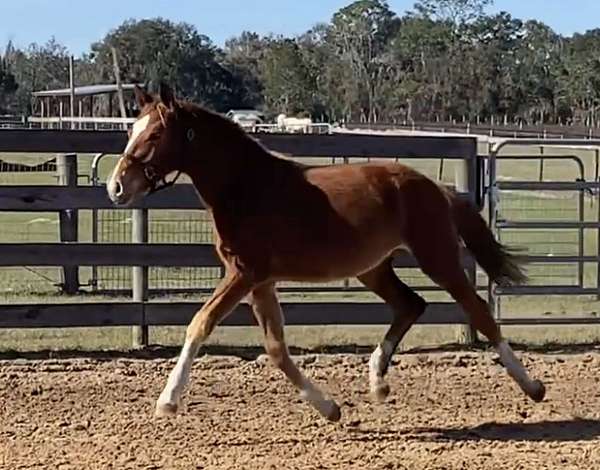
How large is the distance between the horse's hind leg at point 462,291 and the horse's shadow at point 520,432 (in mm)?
312

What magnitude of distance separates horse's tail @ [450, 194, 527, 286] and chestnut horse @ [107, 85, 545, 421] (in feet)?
0.73

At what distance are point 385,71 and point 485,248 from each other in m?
85.6

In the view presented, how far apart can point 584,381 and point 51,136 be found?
14.3ft

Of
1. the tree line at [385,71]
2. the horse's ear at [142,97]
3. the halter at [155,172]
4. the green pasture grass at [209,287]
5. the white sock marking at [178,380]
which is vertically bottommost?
the green pasture grass at [209,287]

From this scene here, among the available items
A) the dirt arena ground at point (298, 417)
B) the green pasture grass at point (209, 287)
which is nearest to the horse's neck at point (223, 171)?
the dirt arena ground at point (298, 417)

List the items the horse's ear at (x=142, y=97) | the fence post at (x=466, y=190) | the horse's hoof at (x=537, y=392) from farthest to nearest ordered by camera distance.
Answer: the fence post at (x=466, y=190) → the horse's hoof at (x=537, y=392) → the horse's ear at (x=142, y=97)

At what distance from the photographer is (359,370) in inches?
324

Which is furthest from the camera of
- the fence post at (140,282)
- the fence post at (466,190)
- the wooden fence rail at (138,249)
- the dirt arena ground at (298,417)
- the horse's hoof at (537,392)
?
the fence post at (466,190)

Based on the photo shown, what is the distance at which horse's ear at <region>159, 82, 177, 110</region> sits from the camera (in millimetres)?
6164

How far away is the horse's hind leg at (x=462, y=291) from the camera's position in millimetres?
6797

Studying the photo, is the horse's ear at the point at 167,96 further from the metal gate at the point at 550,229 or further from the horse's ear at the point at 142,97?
the metal gate at the point at 550,229

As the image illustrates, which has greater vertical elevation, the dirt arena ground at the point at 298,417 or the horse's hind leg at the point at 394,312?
the horse's hind leg at the point at 394,312

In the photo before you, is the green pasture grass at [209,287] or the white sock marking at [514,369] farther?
the green pasture grass at [209,287]

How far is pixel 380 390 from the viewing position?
22.9ft
